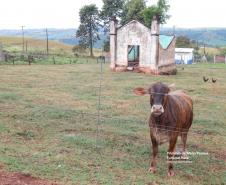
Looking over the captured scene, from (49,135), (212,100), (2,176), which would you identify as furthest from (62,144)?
(212,100)

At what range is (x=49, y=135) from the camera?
1084 cm

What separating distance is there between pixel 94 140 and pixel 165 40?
27243 mm

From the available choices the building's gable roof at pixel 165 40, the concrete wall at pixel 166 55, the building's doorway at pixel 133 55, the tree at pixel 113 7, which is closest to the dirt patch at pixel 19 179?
the concrete wall at pixel 166 55

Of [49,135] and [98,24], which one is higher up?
[98,24]

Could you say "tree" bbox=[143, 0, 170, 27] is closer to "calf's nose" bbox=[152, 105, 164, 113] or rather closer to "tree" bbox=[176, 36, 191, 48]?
"tree" bbox=[176, 36, 191, 48]

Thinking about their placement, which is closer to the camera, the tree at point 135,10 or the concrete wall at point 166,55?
the concrete wall at point 166,55

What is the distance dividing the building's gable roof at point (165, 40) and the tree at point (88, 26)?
87.4ft

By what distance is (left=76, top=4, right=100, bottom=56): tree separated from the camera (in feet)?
207

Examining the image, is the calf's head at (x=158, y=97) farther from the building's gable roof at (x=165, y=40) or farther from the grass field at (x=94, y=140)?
the building's gable roof at (x=165, y=40)

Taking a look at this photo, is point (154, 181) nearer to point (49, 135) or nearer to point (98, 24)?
point (49, 135)

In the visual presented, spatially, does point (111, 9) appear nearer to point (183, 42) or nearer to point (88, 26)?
point (88, 26)

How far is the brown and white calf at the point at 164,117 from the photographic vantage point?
7.52 metres

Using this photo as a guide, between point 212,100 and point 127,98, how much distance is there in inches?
152

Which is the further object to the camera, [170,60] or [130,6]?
[130,6]
